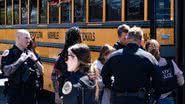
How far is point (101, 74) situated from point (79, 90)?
69 centimetres

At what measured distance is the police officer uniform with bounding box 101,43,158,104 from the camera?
389cm

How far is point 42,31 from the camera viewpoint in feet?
27.9

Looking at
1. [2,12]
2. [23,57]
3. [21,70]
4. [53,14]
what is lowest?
[21,70]

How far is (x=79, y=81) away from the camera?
3.51 m

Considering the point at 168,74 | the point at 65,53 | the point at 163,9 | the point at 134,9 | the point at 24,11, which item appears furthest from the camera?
Answer: the point at 24,11

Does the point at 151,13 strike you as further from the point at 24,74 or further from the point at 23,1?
the point at 23,1

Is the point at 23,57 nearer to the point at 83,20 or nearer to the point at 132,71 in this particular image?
the point at 132,71

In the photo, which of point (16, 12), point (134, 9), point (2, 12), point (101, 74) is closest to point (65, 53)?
point (101, 74)

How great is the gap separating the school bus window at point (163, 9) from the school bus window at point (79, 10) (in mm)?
1814

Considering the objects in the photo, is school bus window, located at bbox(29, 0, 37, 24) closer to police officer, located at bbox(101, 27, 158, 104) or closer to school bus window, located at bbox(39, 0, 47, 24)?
school bus window, located at bbox(39, 0, 47, 24)

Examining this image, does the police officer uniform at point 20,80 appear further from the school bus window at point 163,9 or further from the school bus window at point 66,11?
the school bus window at point 66,11

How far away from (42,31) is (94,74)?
4.96m

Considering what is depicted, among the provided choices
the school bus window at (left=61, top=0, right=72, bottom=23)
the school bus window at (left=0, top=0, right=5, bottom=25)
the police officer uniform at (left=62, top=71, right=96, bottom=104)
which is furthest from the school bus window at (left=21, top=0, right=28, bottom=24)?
the police officer uniform at (left=62, top=71, right=96, bottom=104)

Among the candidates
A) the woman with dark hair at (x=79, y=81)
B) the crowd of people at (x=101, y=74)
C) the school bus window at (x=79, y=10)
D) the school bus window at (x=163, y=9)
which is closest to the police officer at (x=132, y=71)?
the crowd of people at (x=101, y=74)
